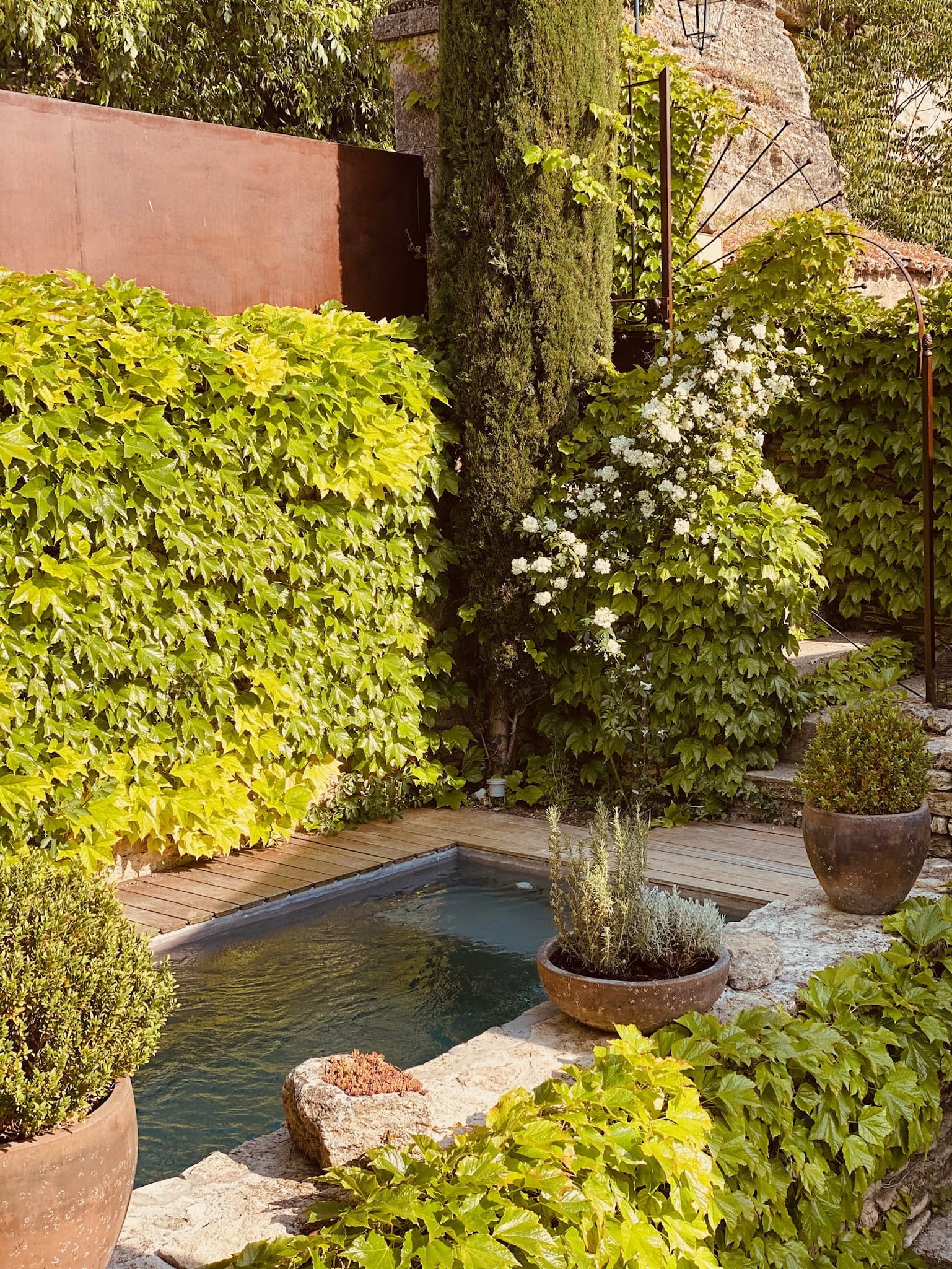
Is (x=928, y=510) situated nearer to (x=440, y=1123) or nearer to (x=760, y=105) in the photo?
(x=440, y=1123)

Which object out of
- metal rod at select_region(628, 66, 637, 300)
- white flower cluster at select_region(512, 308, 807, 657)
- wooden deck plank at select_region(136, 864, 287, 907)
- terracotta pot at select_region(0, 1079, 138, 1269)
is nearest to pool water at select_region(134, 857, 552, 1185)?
wooden deck plank at select_region(136, 864, 287, 907)

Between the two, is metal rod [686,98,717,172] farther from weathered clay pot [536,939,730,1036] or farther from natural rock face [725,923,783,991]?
weathered clay pot [536,939,730,1036]

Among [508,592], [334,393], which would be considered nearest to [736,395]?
[508,592]

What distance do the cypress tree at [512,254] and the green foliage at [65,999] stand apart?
13.6 ft

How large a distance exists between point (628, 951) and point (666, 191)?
4.98m

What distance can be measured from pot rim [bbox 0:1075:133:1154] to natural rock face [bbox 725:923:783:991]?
6.07 ft

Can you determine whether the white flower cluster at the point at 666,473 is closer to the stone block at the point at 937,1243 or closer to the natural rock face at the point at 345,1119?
the stone block at the point at 937,1243

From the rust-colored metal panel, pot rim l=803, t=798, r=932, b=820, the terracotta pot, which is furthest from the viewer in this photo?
the rust-colored metal panel

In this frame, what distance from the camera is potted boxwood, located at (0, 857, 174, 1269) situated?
211cm

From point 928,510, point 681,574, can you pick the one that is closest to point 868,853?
point 681,574

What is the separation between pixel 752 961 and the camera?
361cm

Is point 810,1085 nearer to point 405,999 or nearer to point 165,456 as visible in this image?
point 405,999

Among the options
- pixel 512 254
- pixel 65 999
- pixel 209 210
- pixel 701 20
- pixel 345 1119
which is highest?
pixel 701 20

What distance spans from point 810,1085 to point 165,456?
3.52 metres
